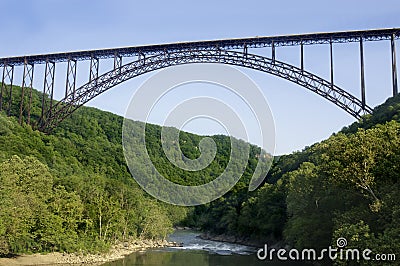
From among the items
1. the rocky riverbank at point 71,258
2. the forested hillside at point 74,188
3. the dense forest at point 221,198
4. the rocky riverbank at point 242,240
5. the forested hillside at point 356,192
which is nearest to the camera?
the forested hillside at point 356,192

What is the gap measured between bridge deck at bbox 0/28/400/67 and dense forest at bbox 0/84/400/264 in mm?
5373

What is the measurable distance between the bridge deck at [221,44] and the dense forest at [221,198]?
5.37 metres

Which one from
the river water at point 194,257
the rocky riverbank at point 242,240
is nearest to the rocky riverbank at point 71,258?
the river water at point 194,257

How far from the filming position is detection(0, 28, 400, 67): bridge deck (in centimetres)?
3219

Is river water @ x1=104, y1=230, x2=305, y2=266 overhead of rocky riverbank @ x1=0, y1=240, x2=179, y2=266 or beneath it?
beneath

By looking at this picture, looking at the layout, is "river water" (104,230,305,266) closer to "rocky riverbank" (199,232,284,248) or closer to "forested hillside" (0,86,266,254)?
"rocky riverbank" (199,232,284,248)

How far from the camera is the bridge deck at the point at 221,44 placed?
106 feet

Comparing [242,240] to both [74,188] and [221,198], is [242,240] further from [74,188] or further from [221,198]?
[74,188]

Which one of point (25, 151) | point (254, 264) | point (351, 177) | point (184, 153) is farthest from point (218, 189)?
point (351, 177)

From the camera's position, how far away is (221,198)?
62.5 m

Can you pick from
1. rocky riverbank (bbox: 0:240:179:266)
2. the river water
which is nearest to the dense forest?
rocky riverbank (bbox: 0:240:179:266)

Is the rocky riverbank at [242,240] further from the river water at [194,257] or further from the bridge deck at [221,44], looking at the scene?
the bridge deck at [221,44]

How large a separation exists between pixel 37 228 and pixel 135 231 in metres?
17.1

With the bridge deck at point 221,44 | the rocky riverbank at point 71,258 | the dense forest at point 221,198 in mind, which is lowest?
the rocky riverbank at point 71,258
